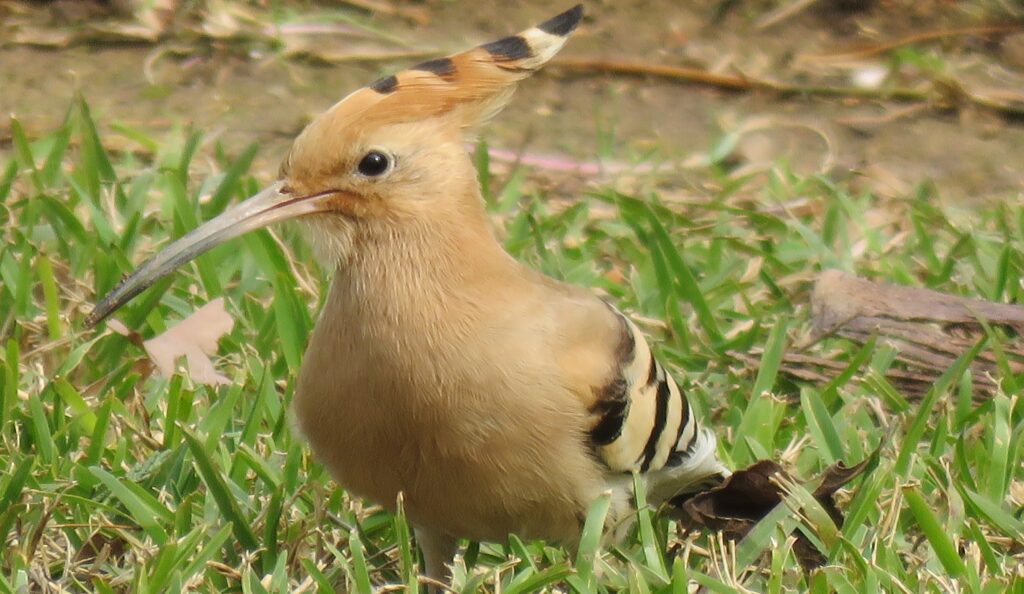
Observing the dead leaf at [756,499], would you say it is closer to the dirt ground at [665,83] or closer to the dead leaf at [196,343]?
the dead leaf at [196,343]

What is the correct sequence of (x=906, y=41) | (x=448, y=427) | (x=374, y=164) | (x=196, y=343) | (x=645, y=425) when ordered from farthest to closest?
(x=906, y=41)
(x=196, y=343)
(x=645, y=425)
(x=374, y=164)
(x=448, y=427)

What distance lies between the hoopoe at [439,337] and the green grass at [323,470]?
0.11m

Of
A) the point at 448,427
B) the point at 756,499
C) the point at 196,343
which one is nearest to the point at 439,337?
the point at 448,427

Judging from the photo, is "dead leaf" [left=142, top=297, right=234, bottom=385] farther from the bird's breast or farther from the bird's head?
the bird's breast

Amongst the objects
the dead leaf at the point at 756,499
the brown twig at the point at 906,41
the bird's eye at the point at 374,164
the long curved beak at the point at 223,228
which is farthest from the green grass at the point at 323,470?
the brown twig at the point at 906,41

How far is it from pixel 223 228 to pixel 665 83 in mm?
3270

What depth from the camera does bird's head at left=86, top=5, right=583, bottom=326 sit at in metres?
2.77

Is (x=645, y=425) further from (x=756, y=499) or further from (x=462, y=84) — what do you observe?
(x=462, y=84)

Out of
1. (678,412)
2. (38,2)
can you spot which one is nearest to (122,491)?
(678,412)

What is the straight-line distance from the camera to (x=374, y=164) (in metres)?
2.79

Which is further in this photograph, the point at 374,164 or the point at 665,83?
the point at 665,83

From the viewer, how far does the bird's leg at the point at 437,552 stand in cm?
304

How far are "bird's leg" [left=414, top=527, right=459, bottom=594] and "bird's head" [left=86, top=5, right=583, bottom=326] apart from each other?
0.58 m

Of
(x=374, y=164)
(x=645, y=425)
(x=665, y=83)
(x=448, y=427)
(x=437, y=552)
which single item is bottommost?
(x=665, y=83)
